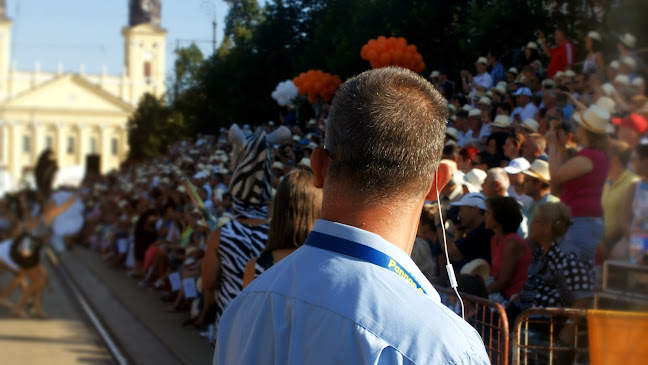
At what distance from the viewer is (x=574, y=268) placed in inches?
180

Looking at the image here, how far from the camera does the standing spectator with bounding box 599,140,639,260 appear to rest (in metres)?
4.81

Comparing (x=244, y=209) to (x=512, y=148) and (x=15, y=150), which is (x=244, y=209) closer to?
(x=15, y=150)

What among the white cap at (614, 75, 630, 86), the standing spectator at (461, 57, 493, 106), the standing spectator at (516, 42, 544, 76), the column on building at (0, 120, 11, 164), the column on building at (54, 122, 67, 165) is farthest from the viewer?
the standing spectator at (516, 42, 544, 76)

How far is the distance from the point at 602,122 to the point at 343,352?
4.97 metres

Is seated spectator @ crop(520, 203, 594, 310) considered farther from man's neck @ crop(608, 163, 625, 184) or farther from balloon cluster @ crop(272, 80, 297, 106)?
balloon cluster @ crop(272, 80, 297, 106)

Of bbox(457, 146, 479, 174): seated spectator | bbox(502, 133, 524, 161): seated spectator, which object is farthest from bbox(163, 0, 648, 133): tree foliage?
bbox(457, 146, 479, 174): seated spectator

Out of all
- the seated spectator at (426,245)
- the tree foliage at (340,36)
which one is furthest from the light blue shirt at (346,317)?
the tree foliage at (340,36)

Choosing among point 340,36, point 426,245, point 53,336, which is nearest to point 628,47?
point 426,245

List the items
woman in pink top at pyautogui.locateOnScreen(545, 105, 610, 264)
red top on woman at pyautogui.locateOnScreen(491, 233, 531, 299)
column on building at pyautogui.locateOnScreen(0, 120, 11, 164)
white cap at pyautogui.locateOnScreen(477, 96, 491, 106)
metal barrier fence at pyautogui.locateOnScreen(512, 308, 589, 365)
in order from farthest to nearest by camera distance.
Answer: white cap at pyautogui.locateOnScreen(477, 96, 491, 106)
woman in pink top at pyautogui.locateOnScreen(545, 105, 610, 264)
red top on woman at pyautogui.locateOnScreen(491, 233, 531, 299)
metal barrier fence at pyautogui.locateOnScreen(512, 308, 589, 365)
column on building at pyautogui.locateOnScreen(0, 120, 11, 164)

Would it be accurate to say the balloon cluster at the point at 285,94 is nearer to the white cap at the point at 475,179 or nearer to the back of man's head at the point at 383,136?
the white cap at the point at 475,179

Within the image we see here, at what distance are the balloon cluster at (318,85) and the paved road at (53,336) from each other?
859 cm

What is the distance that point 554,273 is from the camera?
15.1 ft

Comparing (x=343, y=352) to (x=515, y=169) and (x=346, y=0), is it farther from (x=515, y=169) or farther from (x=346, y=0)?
(x=346, y=0)

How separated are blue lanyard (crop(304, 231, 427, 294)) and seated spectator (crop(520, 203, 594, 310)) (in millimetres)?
3370
